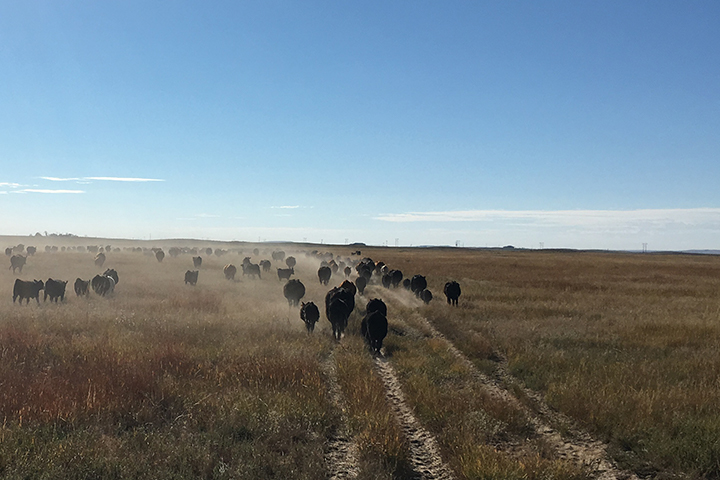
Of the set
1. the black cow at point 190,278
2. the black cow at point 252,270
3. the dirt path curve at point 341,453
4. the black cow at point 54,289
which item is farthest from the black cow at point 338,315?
the black cow at point 252,270

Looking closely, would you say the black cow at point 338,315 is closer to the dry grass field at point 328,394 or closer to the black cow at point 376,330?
the dry grass field at point 328,394

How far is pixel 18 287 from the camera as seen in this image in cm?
2119

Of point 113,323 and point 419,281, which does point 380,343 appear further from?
point 419,281

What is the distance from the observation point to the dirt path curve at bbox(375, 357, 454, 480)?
6617 mm

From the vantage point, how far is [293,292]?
74.5 feet

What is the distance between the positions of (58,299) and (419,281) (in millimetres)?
17709

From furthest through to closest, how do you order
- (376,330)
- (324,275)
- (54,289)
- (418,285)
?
(324,275) < (418,285) < (54,289) < (376,330)

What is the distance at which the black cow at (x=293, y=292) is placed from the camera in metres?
22.6

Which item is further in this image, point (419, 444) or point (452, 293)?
point (452, 293)

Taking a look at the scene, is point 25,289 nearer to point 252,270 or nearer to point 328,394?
point 328,394

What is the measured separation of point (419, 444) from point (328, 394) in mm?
2683

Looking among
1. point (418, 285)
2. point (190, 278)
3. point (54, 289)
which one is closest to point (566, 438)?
point (418, 285)

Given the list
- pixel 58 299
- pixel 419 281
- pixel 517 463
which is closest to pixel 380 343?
pixel 517 463

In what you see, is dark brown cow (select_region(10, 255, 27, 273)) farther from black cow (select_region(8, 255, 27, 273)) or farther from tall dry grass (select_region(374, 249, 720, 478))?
tall dry grass (select_region(374, 249, 720, 478))
